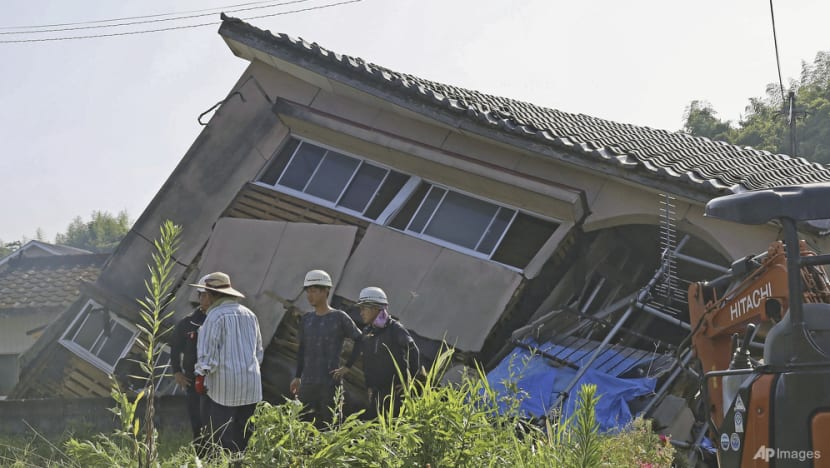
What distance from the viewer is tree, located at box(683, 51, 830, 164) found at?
4478cm

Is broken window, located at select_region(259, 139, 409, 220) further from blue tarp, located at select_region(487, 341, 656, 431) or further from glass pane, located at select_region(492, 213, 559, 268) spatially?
blue tarp, located at select_region(487, 341, 656, 431)

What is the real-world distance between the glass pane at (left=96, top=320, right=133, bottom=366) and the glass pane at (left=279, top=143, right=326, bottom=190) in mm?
3380

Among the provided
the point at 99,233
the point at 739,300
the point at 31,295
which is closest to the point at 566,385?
the point at 739,300

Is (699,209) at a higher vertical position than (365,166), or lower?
higher

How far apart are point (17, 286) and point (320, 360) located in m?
22.9

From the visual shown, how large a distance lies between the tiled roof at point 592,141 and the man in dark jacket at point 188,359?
4.66m

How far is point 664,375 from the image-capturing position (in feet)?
33.4

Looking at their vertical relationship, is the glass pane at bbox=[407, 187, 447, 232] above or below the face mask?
above

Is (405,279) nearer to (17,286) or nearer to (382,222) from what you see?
(382,222)

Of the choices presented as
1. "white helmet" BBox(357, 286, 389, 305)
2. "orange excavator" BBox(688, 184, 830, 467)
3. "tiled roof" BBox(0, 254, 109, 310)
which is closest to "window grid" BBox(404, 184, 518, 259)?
"white helmet" BBox(357, 286, 389, 305)

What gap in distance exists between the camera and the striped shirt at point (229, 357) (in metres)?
6.80

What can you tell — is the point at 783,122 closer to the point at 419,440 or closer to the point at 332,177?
the point at 332,177

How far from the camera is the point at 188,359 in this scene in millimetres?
8320

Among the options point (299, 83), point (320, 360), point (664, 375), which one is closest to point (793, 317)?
point (320, 360)
